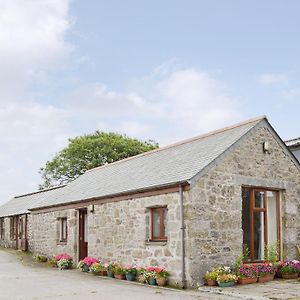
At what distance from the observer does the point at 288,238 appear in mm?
17047

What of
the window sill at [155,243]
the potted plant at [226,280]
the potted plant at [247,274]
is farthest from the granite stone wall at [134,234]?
the potted plant at [247,274]

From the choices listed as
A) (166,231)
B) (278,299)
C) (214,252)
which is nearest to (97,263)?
(166,231)

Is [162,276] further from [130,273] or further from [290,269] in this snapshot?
[290,269]

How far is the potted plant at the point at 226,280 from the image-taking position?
13695 millimetres

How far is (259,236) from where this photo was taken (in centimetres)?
1645

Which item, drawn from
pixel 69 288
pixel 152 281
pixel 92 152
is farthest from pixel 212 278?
pixel 92 152

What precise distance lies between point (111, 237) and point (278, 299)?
779cm

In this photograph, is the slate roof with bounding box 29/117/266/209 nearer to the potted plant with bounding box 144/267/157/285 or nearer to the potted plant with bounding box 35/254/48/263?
the potted plant with bounding box 144/267/157/285

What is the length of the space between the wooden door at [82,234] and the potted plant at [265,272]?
8.30 meters

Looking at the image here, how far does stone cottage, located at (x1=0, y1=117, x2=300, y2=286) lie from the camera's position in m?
14.4

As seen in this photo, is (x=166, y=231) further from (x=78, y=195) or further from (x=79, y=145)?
(x=79, y=145)

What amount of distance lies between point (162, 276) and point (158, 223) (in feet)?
5.96

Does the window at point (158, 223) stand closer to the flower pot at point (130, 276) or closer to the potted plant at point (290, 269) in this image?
the flower pot at point (130, 276)

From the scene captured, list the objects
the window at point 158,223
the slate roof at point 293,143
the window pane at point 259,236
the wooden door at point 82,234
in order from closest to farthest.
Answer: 1. the window at point 158,223
2. the window pane at point 259,236
3. the wooden door at point 82,234
4. the slate roof at point 293,143
